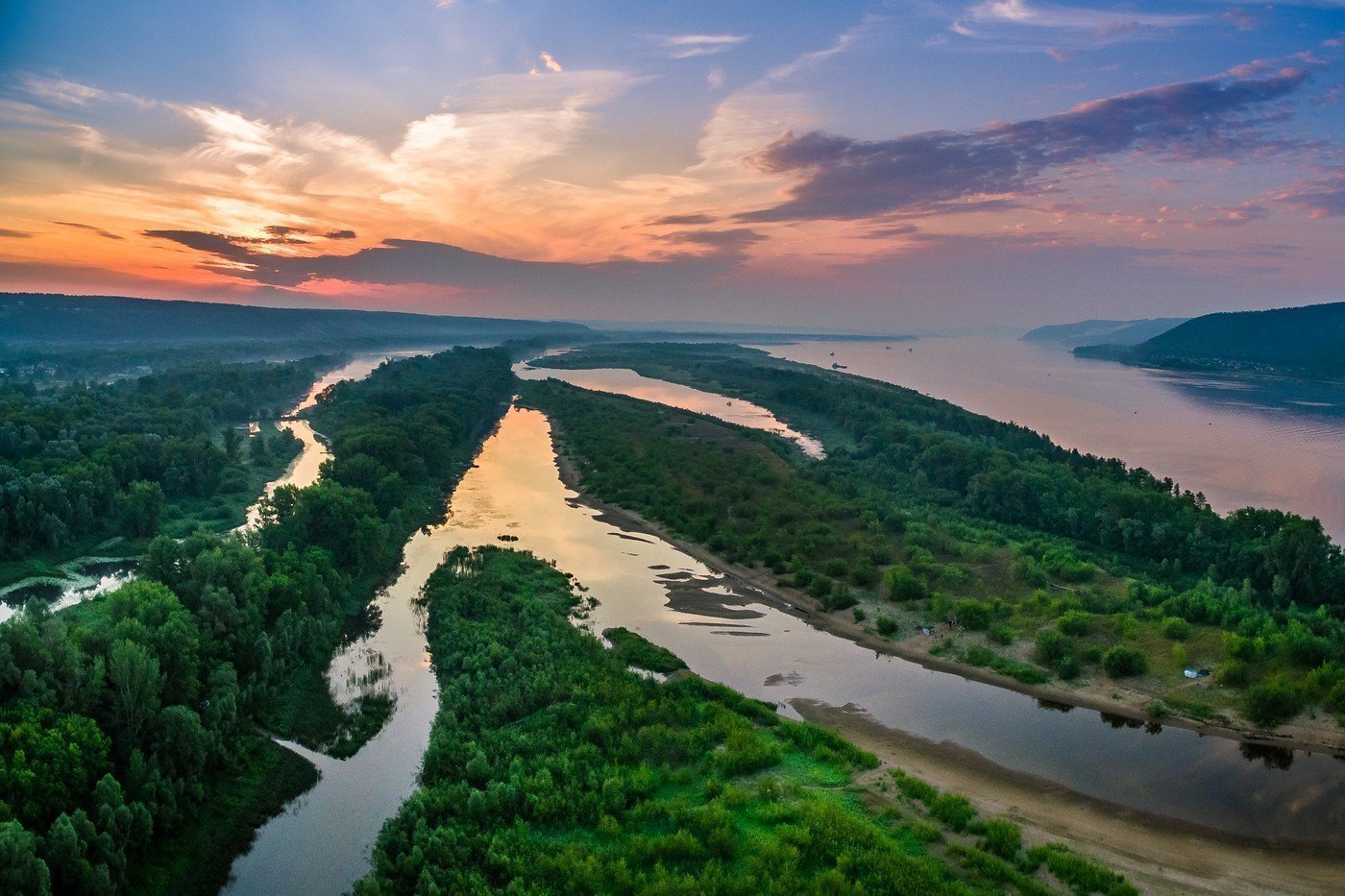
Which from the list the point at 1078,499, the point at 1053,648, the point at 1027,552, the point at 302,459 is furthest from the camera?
the point at 302,459

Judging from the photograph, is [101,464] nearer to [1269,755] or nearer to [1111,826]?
[1111,826]

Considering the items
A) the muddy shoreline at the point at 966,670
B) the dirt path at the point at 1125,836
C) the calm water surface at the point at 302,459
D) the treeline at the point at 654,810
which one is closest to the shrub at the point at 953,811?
the treeline at the point at 654,810

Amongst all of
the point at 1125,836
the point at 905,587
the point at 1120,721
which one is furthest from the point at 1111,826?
the point at 905,587

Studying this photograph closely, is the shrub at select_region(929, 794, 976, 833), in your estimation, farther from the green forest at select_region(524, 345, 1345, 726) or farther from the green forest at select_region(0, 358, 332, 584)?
the green forest at select_region(0, 358, 332, 584)

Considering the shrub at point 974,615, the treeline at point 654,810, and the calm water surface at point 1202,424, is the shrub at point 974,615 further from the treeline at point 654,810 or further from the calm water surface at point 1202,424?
the calm water surface at point 1202,424

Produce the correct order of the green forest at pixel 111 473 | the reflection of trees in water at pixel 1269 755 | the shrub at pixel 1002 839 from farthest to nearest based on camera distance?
the green forest at pixel 111 473
the reflection of trees in water at pixel 1269 755
the shrub at pixel 1002 839

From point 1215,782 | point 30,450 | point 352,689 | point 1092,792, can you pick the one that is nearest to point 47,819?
point 352,689
